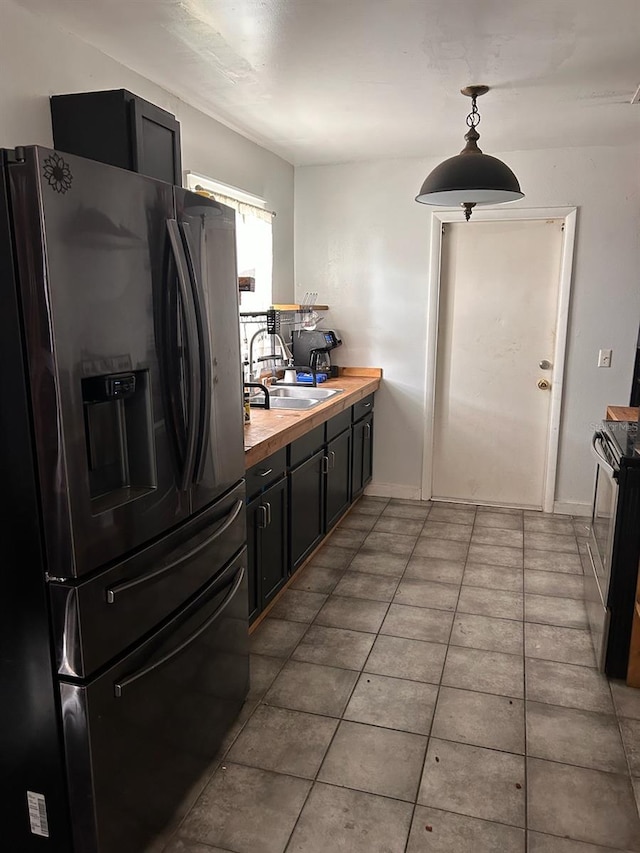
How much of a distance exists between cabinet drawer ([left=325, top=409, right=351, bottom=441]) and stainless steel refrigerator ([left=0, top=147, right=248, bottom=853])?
1.86m

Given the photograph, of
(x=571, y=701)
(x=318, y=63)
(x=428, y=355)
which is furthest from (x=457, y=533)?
(x=318, y=63)

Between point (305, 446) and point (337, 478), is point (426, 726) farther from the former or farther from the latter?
point (337, 478)

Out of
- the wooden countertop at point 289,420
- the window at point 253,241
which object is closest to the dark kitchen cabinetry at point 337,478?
the wooden countertop at point 289,420

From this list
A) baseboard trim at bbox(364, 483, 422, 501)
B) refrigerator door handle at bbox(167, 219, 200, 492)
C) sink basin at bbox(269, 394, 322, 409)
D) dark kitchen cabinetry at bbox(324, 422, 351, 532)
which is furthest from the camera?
baseboard trim at bbox(364, 483, 422, 501)

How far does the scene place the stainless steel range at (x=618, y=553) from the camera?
246 cm

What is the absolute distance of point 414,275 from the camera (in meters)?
4.59

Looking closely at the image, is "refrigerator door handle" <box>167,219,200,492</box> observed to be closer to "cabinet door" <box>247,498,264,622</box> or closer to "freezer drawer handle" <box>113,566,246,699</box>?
"freezer drawer handle" <box>113,566,246,699</box>

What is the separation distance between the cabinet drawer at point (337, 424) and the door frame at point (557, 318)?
84 cm

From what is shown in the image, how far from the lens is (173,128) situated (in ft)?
7.67

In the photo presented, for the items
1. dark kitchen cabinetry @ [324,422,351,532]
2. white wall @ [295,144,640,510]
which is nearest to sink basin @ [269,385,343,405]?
dark kitchen cabinetry @ [324,422,351,532]

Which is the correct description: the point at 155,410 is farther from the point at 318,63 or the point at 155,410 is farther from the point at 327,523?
the point at 327,523

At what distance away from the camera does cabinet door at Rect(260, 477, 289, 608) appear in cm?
283

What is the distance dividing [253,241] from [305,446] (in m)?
1.56

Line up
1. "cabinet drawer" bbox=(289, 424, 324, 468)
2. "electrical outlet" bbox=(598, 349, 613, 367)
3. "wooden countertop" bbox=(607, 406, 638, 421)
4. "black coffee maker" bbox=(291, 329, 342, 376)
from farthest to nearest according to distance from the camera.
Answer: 1. "black coffee maker" bbox=(291, 329, 342, 376)
2. "electrical outlet" bbox=(598, 349, 613, 367)
3. "wooden countertop" bbox=(607, 406, 638, 421)
4. "cabinet drawer" bbox=(289, 424, 324, 468)
